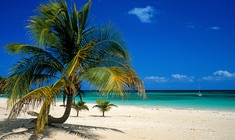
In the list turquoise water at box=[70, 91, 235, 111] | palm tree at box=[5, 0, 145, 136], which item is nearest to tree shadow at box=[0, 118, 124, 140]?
palm tree at box=[5, 0, 145, 136]

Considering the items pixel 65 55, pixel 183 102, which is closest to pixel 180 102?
pixel 183 102

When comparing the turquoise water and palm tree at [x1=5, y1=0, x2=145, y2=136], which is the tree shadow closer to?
palm tree at [x1=5, y1=0, x2=145, y2=136]

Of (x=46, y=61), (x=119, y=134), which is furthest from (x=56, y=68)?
(x=119, y=134)

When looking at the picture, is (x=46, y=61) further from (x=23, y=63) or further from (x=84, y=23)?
(x=84, y=23)

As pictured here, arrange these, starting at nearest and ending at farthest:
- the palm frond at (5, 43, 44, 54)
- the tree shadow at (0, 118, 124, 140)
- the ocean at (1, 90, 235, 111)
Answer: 1. the tree shadow at (0, 118, 124, 140)
2. the palm frond at (5, 43, 44, 54)
3. the ocean at (1, 90, 235, 111)

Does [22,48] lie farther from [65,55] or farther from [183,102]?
[183,102]

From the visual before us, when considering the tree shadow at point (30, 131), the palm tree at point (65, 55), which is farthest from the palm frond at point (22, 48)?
the tree shadow at point (30, 131)

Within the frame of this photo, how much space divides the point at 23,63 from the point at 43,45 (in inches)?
32.1

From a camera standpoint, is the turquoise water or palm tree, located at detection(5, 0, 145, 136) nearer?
palm tree, located at detection(5, 0, 145, 136)

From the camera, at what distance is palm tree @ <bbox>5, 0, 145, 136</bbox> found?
7.17m

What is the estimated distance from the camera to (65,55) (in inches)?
314

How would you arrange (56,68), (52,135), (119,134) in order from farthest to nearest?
(119,134)
(56,68)
(52,135)

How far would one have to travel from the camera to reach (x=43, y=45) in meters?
7.38

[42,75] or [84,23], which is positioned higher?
[84,23]
